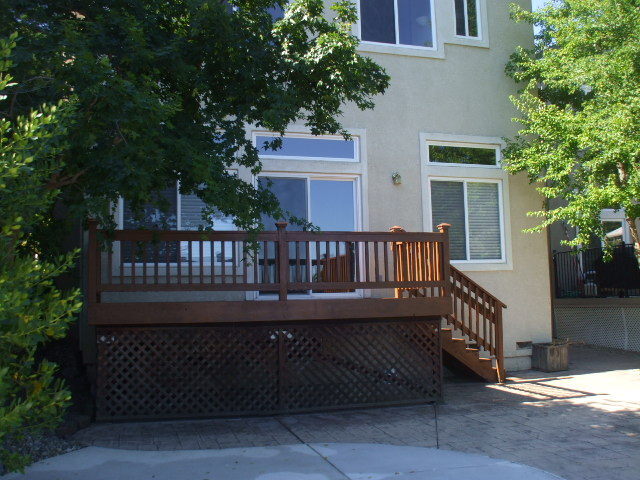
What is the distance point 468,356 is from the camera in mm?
10000

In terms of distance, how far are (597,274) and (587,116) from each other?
5738 mm

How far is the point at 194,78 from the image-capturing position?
289 inches

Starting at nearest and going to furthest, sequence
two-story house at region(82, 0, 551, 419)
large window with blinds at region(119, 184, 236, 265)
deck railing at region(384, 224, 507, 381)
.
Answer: two-story house at region(82, 0, 551, 419) < deck railing at region(384, 224, 507, 381) < large window with blinds at region(119, 184, 236, 265)

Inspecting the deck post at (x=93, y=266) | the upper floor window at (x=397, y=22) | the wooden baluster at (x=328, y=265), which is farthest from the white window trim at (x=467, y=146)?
the deck post at (x=93, y=266)

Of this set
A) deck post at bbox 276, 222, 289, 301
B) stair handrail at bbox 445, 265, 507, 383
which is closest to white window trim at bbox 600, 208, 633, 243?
stair handrail at bbox 445, 265, 507, 383

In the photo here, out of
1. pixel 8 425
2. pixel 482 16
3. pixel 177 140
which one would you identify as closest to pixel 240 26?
pixel 177 140

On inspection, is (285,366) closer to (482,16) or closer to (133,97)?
(133,97)

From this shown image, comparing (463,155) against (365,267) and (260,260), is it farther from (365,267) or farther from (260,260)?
(260,260)

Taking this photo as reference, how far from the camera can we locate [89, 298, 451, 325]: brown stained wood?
7.61m

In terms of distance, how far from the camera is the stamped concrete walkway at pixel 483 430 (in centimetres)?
614

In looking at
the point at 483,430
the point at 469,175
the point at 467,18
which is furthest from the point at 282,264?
the point at 467,18

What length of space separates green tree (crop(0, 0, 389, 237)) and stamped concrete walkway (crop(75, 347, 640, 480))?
2.47m

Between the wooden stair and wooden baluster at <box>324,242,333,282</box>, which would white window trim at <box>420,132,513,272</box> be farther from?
wooden baluster at <box>324,242,333,282</box>

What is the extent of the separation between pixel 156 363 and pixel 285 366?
1649mm
